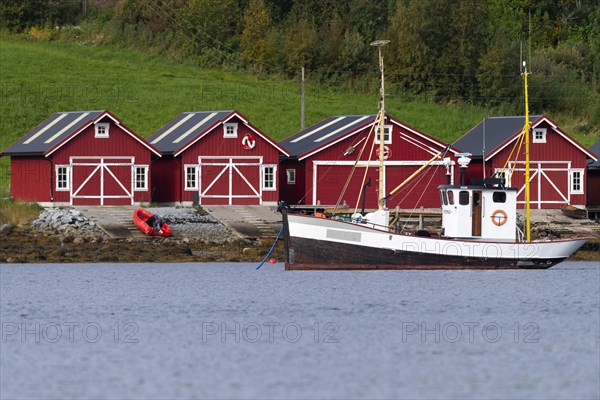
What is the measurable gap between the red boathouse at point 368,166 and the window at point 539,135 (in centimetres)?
433

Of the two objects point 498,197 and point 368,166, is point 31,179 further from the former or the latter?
point 498,197

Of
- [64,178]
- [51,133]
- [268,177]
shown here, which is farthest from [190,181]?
[51,133]

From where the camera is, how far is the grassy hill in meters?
95.1

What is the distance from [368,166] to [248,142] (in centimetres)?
557

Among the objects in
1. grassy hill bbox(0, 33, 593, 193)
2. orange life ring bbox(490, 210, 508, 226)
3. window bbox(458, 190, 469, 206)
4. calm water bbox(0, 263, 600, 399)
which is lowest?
calm water bbox(0, 263, 600, 399)

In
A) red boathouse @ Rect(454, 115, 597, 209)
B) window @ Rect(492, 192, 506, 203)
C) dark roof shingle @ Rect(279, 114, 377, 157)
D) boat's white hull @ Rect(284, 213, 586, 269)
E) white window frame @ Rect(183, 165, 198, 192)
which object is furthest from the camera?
red boathouse @ Rect(454, 115, 597, 209)

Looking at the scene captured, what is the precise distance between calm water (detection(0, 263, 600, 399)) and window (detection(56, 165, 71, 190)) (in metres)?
12.2

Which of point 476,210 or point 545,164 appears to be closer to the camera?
point 476,210

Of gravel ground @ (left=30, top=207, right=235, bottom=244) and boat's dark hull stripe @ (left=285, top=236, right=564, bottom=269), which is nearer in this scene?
boat's dark hull stripe @ (left=285, top=236, right=564, bottom=269)

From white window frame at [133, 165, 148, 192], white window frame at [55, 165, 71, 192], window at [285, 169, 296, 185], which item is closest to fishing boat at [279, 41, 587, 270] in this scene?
white window frame at [133, 165, 148, 192]

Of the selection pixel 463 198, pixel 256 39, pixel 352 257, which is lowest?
pixel 352 257

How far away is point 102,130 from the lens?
69.9 m

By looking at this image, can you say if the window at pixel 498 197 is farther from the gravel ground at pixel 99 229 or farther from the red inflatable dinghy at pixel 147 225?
the red inflatable dinghy at pixel 147 225

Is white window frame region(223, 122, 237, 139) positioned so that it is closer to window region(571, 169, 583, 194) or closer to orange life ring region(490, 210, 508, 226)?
window region(571, 169, 583, 194)
